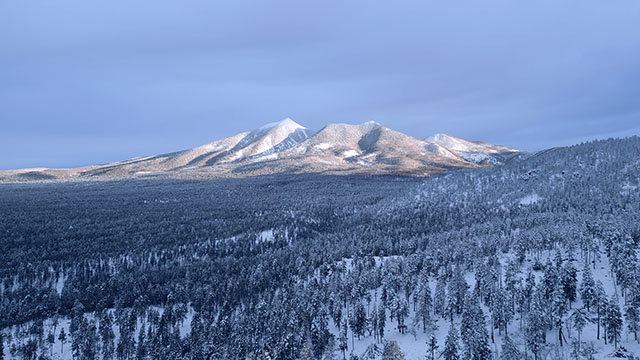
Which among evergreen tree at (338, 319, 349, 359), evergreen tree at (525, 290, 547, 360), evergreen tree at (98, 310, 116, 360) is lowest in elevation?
evergreen tree at (338, 319, 349, 359)

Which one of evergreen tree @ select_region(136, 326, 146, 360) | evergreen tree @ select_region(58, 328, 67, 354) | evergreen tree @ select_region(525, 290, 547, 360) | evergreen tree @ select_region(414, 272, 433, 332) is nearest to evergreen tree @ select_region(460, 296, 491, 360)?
evergreen tree @ select_region(525, 290, 547, 360)

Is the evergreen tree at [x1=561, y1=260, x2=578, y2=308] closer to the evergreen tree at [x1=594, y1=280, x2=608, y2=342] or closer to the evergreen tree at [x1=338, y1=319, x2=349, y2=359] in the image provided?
the evergreen tree at [x1=594, y1=280, x2=608, y2=342]

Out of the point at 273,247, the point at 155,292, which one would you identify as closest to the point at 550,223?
the point at 273,247

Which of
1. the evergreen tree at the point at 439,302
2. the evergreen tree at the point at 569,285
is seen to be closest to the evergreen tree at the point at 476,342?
the evergreen tree at the point at 439,302

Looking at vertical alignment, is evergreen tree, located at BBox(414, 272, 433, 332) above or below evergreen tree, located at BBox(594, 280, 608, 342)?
below

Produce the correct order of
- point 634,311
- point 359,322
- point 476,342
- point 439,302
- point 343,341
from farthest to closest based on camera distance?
1. point 439,302
2. point 359,322
3. point 343,341
4. point 634,311
5. point 476,342

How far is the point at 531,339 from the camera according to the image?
7088 centimetres

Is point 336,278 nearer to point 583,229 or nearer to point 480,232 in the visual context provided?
point 480,232

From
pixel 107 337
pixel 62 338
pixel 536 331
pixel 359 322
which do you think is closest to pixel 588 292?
pixel 536 331

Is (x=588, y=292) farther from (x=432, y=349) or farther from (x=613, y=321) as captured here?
(x=432, y=349)

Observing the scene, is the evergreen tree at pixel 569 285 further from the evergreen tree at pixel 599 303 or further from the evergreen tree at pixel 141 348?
the evergreen tree at pixel 141 348

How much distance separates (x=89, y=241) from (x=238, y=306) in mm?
107020

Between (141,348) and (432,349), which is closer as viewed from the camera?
(432,349)

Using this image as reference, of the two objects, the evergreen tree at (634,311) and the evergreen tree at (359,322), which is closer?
the evergreen tree at (634,311)
